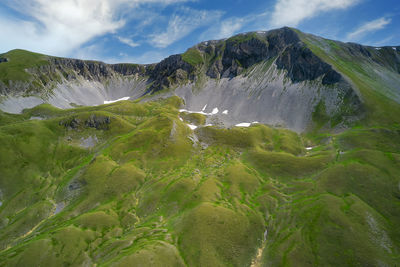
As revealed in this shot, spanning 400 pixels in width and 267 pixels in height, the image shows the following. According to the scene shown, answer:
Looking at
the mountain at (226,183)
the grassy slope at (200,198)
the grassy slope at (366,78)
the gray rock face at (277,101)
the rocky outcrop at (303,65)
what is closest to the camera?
the grassy slope at (200,198)

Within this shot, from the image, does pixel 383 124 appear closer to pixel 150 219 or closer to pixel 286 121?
pixel 286 121

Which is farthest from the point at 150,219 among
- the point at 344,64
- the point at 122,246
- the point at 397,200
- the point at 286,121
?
the point at 344,64

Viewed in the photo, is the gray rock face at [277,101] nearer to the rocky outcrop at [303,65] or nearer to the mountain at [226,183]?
the mountain at [226,183]

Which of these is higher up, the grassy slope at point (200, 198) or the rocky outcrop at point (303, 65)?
the rocky outcrop at point (303, 65)

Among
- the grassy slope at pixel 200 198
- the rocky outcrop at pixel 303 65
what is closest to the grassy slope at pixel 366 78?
the rocky outcrop at pixel 303 65

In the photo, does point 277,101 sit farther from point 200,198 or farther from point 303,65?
point 200,198
